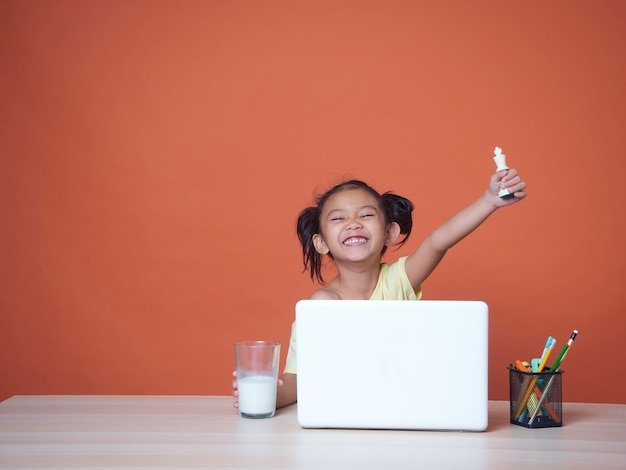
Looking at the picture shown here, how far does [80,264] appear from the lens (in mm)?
2887

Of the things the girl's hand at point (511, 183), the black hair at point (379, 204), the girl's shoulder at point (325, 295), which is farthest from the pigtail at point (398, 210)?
the girl's hand at point (511, 183)

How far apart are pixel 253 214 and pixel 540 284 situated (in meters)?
1.06

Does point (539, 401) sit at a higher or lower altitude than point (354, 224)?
lower

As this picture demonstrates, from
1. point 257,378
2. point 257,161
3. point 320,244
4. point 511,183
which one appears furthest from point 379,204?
point 257,161

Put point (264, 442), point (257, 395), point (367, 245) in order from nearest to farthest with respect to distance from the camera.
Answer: point (264, 442) < point (257, 395) < point (367, 245)

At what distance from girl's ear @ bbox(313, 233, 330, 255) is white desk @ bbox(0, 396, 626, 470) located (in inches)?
30.3

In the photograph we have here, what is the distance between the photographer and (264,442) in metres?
1.17

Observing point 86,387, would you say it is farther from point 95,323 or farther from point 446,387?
point 446,387

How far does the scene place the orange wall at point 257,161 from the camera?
276cm

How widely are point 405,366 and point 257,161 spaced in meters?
1.76

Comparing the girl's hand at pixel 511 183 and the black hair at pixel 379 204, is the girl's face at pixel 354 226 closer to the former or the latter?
the black hair at pixel 379 204

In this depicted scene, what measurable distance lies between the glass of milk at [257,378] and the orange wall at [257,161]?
1.42 m

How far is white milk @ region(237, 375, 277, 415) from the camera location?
134 centimetres

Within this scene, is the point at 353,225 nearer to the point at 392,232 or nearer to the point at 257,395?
the point at 392,232
